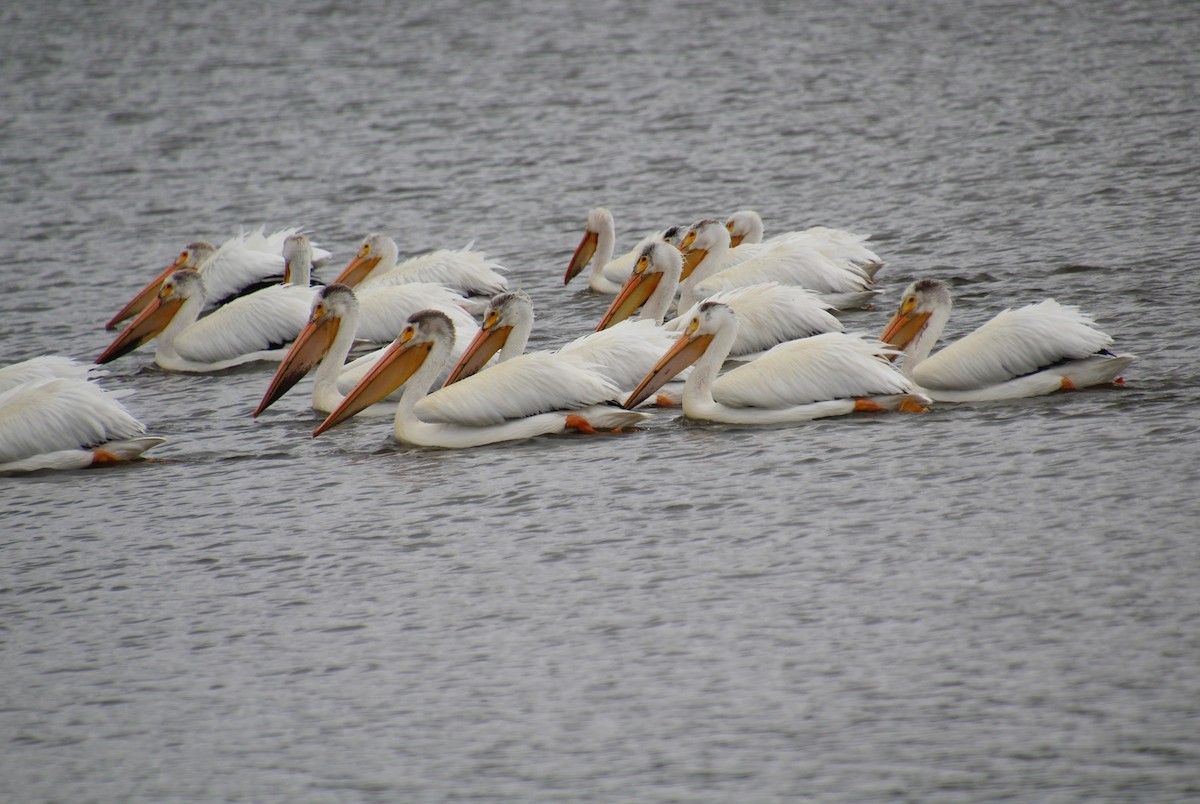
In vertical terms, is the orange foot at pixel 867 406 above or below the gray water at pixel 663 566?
above

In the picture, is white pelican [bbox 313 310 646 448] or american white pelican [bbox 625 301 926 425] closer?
american white pelican [bbox 625 301 926 425]

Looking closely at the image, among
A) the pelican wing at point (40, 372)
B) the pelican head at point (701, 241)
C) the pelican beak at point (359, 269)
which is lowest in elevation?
the pelican wing at point (40, 372)

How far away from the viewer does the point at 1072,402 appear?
7.07m

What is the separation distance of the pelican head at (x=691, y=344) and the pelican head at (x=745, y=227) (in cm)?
271

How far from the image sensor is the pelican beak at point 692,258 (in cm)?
956

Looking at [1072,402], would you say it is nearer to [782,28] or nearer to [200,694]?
[200,694]

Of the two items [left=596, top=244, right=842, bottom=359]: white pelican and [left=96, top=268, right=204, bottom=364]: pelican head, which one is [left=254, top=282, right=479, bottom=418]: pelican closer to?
[left=596, top=244, right=842, bottom=359]: white pelican

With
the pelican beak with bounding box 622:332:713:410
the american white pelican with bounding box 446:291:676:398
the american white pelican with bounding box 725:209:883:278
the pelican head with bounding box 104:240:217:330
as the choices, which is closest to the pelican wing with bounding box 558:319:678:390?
the american white pelican with bounding box 446:291:676:398

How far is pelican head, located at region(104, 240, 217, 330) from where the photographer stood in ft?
33.6

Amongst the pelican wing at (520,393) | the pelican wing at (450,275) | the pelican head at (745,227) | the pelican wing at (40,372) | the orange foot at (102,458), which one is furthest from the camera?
the pelican head at (745,227)

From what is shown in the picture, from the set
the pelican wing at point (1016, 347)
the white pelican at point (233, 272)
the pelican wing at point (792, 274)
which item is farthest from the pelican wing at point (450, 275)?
the pelican wing at point (1016, 347)

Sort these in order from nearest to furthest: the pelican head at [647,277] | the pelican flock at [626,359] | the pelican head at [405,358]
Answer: the pelican flock at [626,359] → the pelican head at [405,358] → the pelican head at [647,277]

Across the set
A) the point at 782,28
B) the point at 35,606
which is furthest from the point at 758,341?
the point at 782,28

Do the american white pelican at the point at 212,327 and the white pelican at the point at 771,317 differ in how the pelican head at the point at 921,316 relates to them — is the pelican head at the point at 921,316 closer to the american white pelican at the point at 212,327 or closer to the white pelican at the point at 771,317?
the white pelican at the point at 771,317
